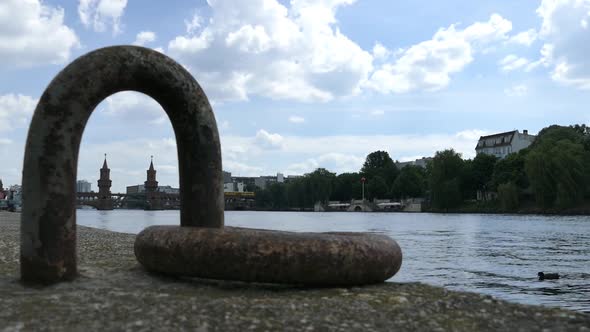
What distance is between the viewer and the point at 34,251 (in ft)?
23.1

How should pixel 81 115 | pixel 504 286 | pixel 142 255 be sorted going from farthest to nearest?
pixel 504 286
pixel 142 255
pixel 81 115

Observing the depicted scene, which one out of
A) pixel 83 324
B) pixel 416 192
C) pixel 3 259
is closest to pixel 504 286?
pixel 3 259

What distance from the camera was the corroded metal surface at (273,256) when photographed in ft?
23.0

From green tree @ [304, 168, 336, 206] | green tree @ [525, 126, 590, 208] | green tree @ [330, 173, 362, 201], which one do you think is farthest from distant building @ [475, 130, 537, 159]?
green tree @ [525, 126, 590, 208]

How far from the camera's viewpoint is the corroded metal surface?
6996 mm

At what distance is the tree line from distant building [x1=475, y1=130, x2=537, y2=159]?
772 inches

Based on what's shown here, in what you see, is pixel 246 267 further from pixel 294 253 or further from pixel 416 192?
pixel 416 192

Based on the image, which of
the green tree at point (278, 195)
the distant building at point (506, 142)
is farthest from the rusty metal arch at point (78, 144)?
the green tree at point (278, 195)

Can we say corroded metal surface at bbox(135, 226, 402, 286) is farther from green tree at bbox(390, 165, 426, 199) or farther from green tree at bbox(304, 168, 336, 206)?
green tree at bbox(304, 168, 336, 206)

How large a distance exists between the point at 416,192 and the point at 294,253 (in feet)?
484

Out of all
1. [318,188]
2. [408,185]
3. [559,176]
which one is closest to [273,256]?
[559,176]

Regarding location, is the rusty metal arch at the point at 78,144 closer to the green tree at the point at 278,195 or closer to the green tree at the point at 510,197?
the green tree at the point at 510,197

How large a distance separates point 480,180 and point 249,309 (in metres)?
116

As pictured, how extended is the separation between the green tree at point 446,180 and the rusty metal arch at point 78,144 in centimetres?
9943
